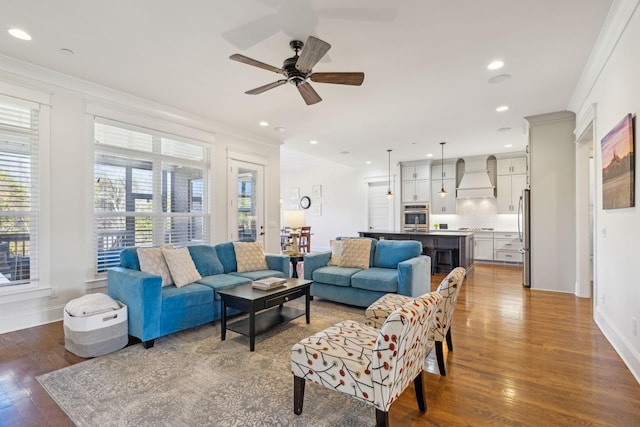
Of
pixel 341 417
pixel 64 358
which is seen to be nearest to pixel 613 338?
pixel 341 417

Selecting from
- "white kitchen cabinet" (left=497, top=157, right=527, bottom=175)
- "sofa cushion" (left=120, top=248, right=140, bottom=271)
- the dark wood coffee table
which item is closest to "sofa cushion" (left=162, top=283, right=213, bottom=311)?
the dark wood coffee table

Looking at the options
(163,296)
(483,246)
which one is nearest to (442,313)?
(163,296)

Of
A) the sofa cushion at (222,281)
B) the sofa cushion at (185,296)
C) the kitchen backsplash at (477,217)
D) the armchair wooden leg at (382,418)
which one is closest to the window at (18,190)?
the sofa cushion at (185,296)

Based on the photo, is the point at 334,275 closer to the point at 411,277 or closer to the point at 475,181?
the point at 411,277

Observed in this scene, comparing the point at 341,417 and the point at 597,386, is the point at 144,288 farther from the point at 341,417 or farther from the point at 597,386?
the point at 597,386

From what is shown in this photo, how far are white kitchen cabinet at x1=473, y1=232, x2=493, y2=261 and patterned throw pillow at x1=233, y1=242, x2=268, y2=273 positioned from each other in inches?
229

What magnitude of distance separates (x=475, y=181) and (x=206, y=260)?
7006 mm

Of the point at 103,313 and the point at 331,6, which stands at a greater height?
the point at 331,6

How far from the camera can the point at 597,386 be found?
7.12ft

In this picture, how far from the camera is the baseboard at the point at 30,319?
3156 mm

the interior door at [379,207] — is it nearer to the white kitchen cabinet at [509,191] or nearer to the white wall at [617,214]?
the white kitchen cabinet at [509,191]

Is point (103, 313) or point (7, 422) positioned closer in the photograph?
point (7, 422)

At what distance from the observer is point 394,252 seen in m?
4.30

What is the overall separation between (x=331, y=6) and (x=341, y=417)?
284cm
